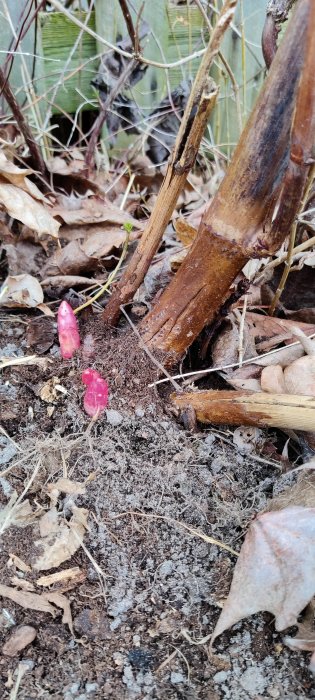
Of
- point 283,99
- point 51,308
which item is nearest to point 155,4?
point 51,308

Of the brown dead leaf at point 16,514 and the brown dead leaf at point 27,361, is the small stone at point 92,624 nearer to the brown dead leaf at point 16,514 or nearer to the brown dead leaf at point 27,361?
the brown dead leaf at point 16,514

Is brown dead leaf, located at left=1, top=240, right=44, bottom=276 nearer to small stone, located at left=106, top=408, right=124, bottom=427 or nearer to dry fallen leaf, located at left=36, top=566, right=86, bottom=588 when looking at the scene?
small stone, located at left=106, top=408, right=124, bottom=427

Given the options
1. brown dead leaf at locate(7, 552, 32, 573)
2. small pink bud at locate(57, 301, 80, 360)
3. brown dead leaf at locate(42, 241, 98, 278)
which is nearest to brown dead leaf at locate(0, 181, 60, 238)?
brown dead leaf at locate(42, 241, 98, 278)

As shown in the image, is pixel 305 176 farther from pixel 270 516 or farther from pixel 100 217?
pixel 100 217

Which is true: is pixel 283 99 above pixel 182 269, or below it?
above

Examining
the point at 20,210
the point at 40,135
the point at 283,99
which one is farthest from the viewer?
the point at 40,135
